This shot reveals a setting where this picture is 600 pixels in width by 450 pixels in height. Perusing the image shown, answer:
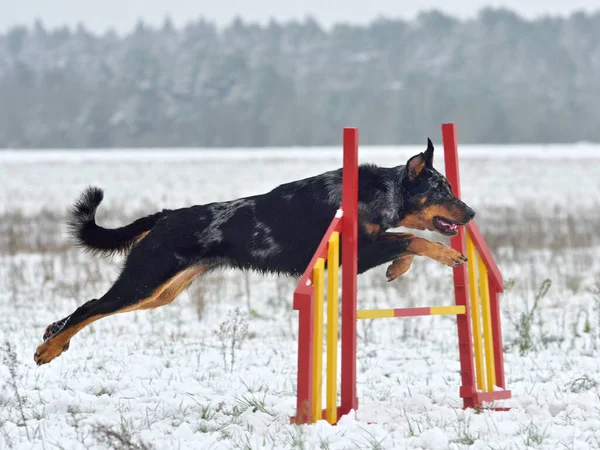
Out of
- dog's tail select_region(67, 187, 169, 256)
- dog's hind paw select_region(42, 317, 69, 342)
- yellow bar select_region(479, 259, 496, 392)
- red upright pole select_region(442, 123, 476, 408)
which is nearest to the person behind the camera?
red upright pole select_region(442, 123, 476, 408)

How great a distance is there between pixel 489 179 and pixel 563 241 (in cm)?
935

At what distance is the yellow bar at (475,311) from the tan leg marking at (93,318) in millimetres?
1545

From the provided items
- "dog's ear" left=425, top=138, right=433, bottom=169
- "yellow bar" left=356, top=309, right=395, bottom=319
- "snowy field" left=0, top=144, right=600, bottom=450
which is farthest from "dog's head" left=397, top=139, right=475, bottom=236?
"snowy field" left=0, top=144, right=600, bottom=450

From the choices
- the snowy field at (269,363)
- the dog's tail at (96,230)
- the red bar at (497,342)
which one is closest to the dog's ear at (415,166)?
the red bar at (497,342)

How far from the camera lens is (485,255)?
4504 mm

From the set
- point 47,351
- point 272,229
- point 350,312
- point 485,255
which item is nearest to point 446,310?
point 485,255

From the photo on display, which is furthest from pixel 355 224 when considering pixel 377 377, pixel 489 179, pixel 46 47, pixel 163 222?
pixel 46 47

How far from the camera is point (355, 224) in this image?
13.2ft

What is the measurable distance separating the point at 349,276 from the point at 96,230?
190 cm

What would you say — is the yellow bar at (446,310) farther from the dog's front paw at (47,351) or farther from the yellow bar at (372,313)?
the dog's front paw at (47,351)

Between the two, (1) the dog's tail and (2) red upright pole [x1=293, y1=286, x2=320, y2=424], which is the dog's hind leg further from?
(2) red upright pole [x1=293, y1=286, x2=320, y2=424]

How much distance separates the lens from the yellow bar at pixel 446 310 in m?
4.22

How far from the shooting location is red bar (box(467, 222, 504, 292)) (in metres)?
4.46

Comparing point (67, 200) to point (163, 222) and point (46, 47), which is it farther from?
point (46, 47)
